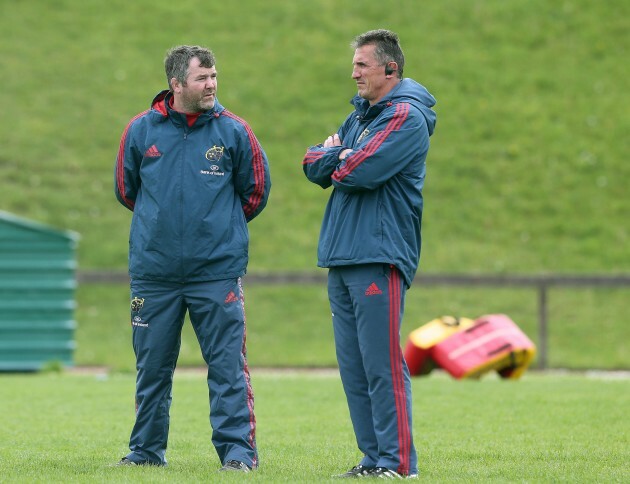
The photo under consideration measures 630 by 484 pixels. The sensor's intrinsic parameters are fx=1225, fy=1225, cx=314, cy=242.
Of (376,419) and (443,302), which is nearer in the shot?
(376,419)

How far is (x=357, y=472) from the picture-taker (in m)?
5.91

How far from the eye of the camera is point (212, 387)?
20.3 feet

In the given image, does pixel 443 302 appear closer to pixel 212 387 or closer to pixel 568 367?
pixel 568 367

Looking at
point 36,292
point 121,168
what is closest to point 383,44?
point 121,168

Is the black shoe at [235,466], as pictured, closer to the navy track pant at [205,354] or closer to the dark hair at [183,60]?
the navy track pant at [205,354]

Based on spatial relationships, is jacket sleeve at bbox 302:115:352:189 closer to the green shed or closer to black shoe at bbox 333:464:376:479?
black shoe at bbox 333:464:376:479

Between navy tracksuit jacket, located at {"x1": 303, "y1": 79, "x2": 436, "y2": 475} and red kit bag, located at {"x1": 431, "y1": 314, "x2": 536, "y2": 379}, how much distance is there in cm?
605

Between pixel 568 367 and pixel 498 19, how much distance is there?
10712 millimetres

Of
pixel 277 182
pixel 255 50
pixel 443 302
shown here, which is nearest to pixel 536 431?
pixel 443 302

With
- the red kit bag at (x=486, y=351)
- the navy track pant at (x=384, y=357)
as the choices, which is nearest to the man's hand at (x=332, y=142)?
the navy track pant at (x=384, y=357)

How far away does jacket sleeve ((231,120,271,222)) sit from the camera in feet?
20.6

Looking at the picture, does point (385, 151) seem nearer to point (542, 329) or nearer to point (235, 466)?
point (235, 466)

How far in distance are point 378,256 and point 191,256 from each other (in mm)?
965

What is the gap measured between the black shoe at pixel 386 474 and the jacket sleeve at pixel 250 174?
4.87ft
